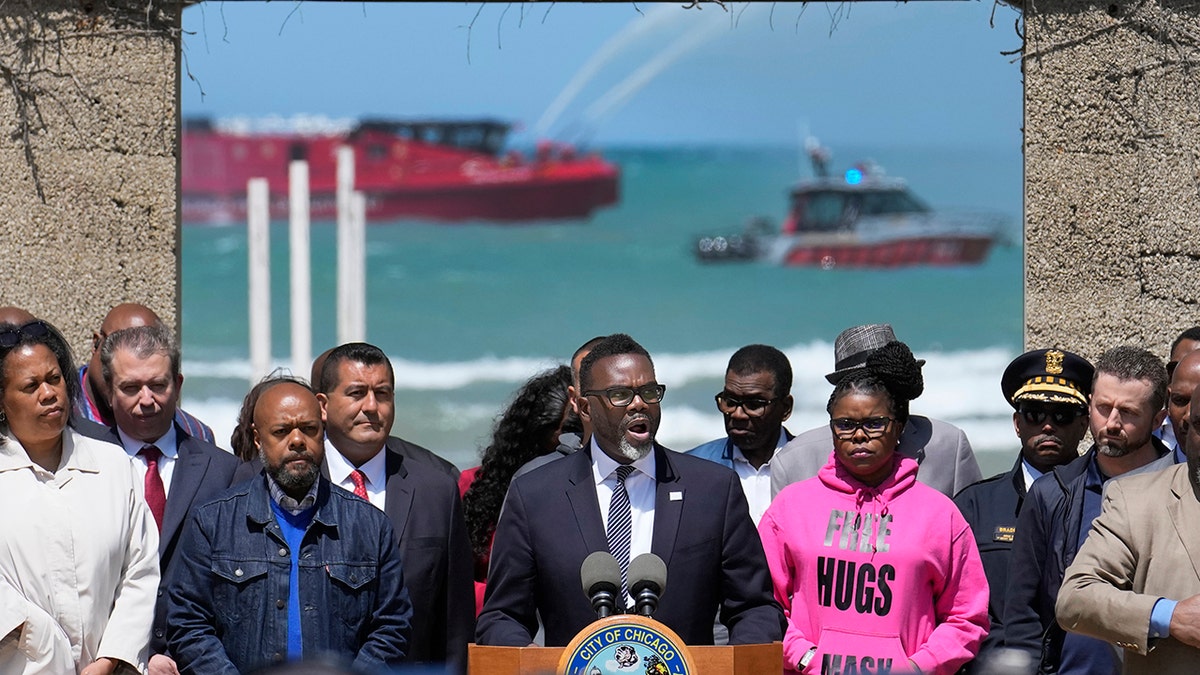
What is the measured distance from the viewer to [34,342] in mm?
4598

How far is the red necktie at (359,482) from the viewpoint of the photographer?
5145 millimetres

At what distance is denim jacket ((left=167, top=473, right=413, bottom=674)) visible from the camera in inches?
174

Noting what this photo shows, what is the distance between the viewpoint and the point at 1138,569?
4.11 metres

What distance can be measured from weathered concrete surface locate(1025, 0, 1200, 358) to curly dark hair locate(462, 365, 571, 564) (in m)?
1.93

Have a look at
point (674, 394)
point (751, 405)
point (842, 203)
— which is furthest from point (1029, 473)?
point (842, 203)

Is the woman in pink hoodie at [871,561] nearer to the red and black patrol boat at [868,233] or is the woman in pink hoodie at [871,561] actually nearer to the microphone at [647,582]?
the microphone at [647,582]

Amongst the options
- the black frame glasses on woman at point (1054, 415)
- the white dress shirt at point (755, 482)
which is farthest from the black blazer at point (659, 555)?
the white dress shirt at point (755, 482)

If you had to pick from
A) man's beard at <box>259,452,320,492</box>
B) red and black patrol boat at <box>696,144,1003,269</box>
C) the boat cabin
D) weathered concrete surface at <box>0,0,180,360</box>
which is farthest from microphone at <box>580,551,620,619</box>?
red and black patrol boat at <box>696,144,1003,269</box>

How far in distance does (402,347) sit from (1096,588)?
2950 centimetres

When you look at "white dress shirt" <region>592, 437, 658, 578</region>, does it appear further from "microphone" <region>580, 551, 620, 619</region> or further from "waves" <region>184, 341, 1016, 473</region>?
"waves" <region>184, 341, 1016, 473</region>

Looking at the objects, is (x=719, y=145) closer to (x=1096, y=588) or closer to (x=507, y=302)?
(x=507, y=302)

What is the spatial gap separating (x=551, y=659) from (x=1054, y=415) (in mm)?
2293

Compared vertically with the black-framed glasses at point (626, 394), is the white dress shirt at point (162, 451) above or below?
below

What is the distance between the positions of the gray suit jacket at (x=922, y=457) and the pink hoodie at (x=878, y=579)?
2.20 ft
